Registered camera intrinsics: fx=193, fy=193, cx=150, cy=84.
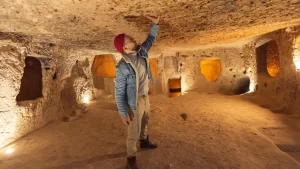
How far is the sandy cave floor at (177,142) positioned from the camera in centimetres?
272

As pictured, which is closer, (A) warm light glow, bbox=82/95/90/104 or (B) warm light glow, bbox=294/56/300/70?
(B) warm light glow, bbox=294/56/300/70

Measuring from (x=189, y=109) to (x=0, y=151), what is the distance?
A: 164 inches

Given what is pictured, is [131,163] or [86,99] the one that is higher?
[86,99]

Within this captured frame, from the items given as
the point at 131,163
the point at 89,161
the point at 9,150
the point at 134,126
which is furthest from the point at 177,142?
the point at 9,150

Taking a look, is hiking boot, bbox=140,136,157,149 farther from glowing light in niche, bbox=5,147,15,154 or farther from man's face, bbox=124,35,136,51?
glowing light in niche, bbox=5,147,15,154

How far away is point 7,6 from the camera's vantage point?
94.2 inches

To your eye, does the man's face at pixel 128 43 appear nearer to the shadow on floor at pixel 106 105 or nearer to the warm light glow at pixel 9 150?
the warm light glow at pixel 9 150

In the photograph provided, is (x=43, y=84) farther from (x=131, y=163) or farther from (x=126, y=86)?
(x=131, y=163)

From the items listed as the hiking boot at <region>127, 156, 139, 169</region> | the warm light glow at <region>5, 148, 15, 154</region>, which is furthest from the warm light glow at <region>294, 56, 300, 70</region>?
the warm light glow at <region>5, 148, 15, 154</region>

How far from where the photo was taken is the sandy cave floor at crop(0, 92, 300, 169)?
2717mm

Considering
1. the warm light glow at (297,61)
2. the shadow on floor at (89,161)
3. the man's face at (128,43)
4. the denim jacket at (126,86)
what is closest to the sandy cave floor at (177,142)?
the shadow on floor at (89,161)

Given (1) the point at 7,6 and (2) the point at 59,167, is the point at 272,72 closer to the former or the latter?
(2) the point at 59,167

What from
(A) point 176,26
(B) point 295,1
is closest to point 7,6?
(A) point 176,26

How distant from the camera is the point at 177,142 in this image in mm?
3322
